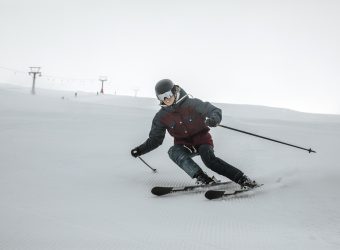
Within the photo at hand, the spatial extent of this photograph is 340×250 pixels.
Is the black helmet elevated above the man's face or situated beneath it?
elevated above

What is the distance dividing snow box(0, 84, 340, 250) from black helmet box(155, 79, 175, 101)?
112 centimetres

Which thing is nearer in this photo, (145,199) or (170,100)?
(145,199)

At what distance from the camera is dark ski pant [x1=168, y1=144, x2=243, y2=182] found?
3928 millimetres

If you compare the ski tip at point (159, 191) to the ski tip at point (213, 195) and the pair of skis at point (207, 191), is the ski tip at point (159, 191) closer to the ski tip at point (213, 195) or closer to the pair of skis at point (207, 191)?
the pair of skis at point (207, 191)

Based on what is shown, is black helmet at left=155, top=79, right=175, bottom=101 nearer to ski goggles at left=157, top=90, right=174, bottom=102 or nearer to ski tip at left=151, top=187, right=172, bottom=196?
ski goggles at left=157, top=90, right=174, bottom=102

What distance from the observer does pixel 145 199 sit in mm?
3672

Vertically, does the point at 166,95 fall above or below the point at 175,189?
above

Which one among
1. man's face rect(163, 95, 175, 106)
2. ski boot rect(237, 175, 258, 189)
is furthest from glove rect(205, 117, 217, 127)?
ski boot rect(237, 175, 258, 189)

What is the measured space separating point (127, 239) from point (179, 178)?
2370 mm

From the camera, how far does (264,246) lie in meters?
2.29

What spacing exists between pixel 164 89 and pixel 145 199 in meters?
1.33

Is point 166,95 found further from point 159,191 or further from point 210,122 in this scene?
point 159,191

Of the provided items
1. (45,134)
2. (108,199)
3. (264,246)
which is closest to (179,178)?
(108,199)

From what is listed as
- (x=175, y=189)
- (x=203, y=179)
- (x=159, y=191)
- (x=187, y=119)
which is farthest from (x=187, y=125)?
(x=159, y=191)
